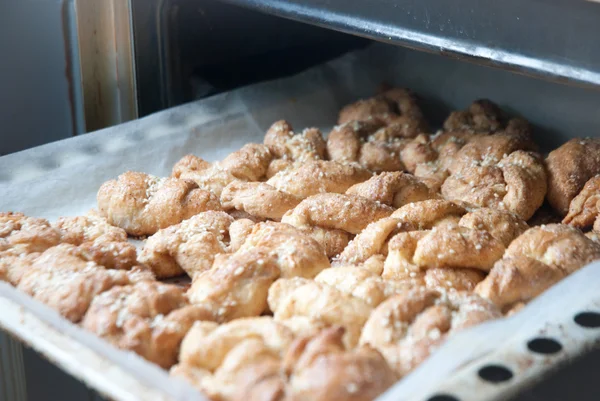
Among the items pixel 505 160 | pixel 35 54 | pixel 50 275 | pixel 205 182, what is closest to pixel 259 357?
pixel 50 275

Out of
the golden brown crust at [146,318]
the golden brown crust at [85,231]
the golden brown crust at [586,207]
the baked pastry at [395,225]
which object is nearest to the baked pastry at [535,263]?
the baked pastry at [395,225]

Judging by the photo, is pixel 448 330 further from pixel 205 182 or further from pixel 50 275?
pixel 205 182

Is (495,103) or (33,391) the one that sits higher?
(495,103)

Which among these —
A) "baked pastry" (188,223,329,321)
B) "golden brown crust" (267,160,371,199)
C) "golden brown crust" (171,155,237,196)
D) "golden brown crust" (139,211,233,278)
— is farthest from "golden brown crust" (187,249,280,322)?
"golden brown crust" (171,155,237,196)

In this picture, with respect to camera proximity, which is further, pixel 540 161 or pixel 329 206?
pixel 540 161

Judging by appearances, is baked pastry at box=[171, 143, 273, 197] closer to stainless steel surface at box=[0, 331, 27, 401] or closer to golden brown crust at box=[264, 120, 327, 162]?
golden brown crust at box=[264, 120, 327, 162]

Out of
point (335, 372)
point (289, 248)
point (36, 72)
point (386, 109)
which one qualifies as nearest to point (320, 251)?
point (289, 248)
